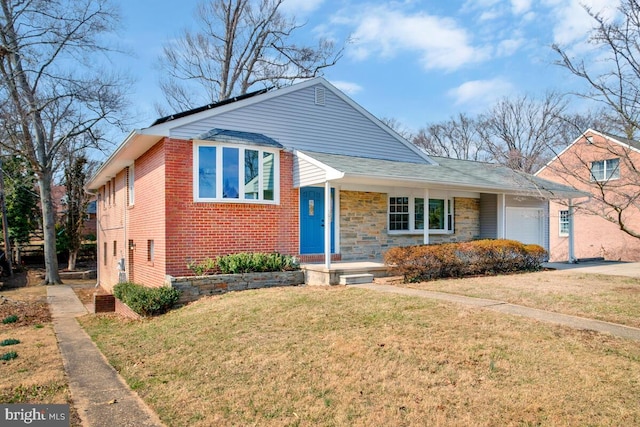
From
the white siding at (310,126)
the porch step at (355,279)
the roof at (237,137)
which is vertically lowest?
the porch step at (355,279)

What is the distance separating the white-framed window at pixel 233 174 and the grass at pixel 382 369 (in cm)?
438

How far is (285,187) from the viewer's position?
12555mm

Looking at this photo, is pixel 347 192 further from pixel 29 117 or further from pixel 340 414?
pixel 29 117

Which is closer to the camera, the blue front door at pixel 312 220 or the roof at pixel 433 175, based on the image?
the roof at pixel 433 175

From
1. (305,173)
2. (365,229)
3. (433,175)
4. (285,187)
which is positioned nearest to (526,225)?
(433,175)

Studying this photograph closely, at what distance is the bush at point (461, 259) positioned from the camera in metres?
11.2

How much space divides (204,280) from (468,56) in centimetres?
1169

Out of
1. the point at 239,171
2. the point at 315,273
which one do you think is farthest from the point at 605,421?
the point at 239,171

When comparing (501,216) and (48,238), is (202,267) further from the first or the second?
(48,238)

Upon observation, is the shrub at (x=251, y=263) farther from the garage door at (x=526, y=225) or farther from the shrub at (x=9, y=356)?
the garage door at (x=526, y=225)

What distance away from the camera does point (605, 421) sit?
3746 mm

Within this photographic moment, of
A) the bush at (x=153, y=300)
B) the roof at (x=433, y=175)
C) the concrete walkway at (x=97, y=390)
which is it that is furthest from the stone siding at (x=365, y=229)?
the concrete walkway at (x=97, y=390)

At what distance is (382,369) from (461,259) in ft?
25.7

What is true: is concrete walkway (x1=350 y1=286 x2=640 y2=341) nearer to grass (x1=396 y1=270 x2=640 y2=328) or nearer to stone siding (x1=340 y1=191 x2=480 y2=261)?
grass (x1=396 y1=270 x2=640 y2=328)
